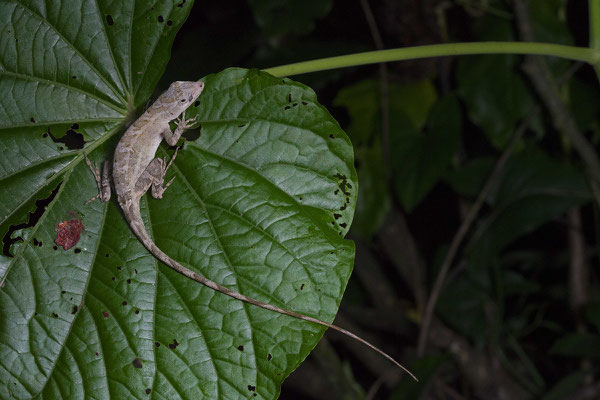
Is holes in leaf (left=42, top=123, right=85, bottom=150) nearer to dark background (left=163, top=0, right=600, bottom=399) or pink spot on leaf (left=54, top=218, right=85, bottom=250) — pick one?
pink spot on leaf (left=54, top=218, right=85, bottom=250)

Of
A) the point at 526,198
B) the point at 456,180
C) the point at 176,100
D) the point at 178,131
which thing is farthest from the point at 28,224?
the point at 526,198

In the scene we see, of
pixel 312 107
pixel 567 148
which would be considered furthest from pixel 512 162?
pixel 312 107

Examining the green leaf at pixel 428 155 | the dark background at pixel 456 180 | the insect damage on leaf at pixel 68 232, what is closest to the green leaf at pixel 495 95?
the dark background at pixel 456 180

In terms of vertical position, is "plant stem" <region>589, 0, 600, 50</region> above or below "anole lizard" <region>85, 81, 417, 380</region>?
above

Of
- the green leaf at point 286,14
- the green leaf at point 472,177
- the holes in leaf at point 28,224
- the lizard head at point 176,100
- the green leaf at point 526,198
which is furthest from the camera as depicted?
the green leaf at point 472,177

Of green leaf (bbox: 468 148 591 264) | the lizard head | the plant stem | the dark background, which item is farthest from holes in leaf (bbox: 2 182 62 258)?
green leaf (bbox: 468 148 591 264)

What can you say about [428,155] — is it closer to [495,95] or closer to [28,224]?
[495,95]

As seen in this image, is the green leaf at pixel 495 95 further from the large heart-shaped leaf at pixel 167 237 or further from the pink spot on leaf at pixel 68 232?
the pink spot on leaf at pixel 68 232
